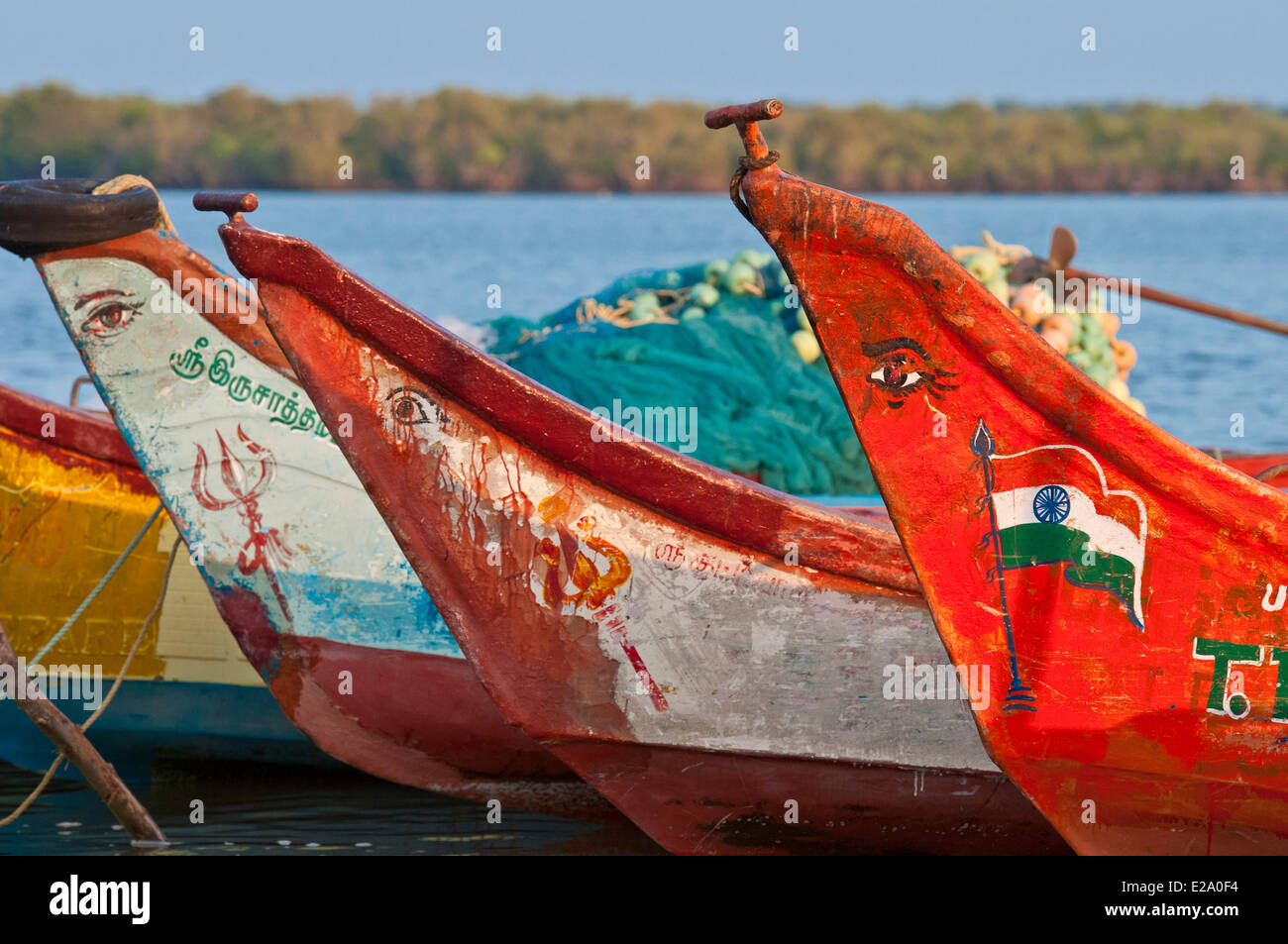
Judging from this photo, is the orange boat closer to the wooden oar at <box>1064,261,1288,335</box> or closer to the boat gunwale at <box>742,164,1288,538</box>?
the boat gunwale at <box>742,164,1288,538</box>

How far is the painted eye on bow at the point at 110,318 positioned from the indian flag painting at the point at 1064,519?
2523mm

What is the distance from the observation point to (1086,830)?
350cm

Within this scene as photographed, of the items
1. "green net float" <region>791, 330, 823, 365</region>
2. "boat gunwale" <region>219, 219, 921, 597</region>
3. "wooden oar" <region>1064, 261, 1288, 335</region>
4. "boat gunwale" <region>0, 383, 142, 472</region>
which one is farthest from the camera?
"wooden oar" <region>1064, 261, 1288, 335</region>

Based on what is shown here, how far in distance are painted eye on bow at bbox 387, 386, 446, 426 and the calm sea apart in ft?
5.45

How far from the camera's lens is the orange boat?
3.17 metres

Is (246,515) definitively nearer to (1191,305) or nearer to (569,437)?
(569,437)

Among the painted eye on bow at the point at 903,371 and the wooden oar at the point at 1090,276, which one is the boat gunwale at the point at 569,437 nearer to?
the painted eye on bow at the point at 903,371

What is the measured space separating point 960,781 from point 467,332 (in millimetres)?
4469

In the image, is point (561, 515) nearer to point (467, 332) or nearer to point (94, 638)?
point (94, 638)

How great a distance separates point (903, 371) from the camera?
324cm

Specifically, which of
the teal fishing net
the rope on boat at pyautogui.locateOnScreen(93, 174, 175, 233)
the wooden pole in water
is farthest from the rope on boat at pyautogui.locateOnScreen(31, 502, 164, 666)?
the teal fishing net

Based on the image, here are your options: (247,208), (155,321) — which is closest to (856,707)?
(247,208)

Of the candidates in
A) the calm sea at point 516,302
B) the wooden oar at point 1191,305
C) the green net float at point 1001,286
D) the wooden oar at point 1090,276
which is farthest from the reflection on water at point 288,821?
the wooden oar at point 1191,305

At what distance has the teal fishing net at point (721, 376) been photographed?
6.71 meters
